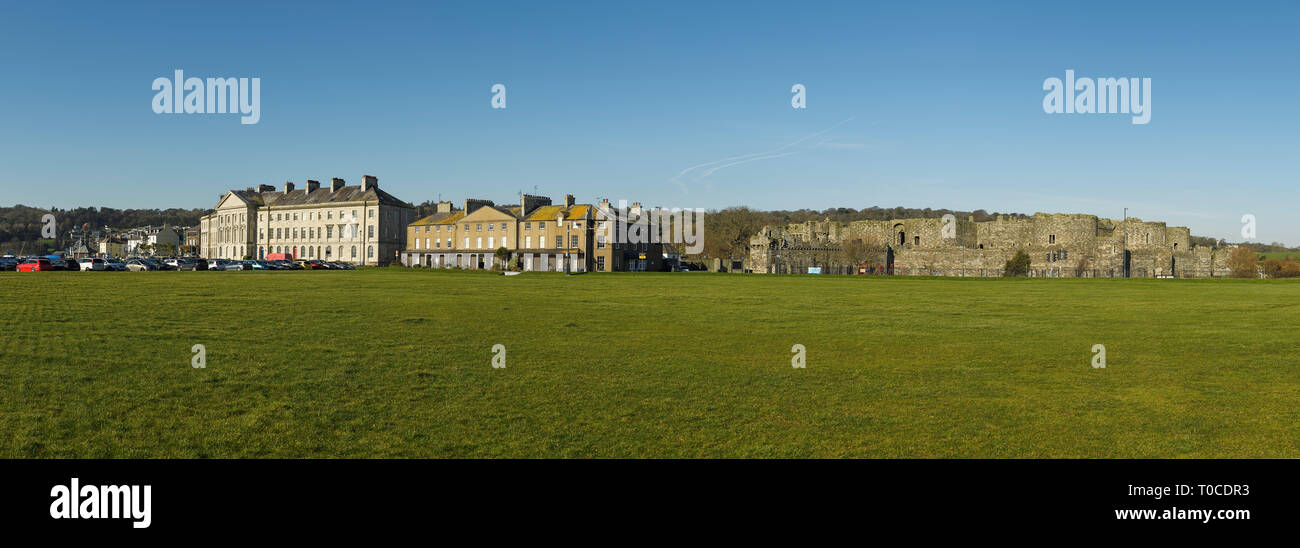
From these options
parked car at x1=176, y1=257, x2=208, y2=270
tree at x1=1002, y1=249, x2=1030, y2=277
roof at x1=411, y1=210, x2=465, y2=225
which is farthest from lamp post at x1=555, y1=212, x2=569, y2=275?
tree at x1=1002, y1=249, x2=1030, y2=277

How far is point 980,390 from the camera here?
11.6 meters

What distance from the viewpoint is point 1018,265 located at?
112 meters

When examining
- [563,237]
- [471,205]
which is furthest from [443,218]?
[563,237]

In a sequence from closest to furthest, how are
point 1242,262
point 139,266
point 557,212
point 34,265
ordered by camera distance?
point 34,265
point 139,266
point 1242,262
point 557,212

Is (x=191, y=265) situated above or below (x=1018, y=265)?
above

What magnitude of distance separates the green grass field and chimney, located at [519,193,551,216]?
8736cm

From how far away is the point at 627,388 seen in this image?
11.3 metres

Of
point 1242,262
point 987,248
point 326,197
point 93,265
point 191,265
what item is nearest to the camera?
point 93,265

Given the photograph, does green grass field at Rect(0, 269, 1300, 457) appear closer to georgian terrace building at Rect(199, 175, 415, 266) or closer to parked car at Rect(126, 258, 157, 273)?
parked car at Rect(126, 258, 157, 273)

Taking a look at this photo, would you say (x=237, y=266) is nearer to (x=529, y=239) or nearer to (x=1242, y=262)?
(x=529, y=239)

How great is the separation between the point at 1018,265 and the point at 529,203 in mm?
74703

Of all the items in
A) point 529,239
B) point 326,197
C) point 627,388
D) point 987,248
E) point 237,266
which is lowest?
point 627,388

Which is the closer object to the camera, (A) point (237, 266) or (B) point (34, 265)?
(B) point (34, 265)
